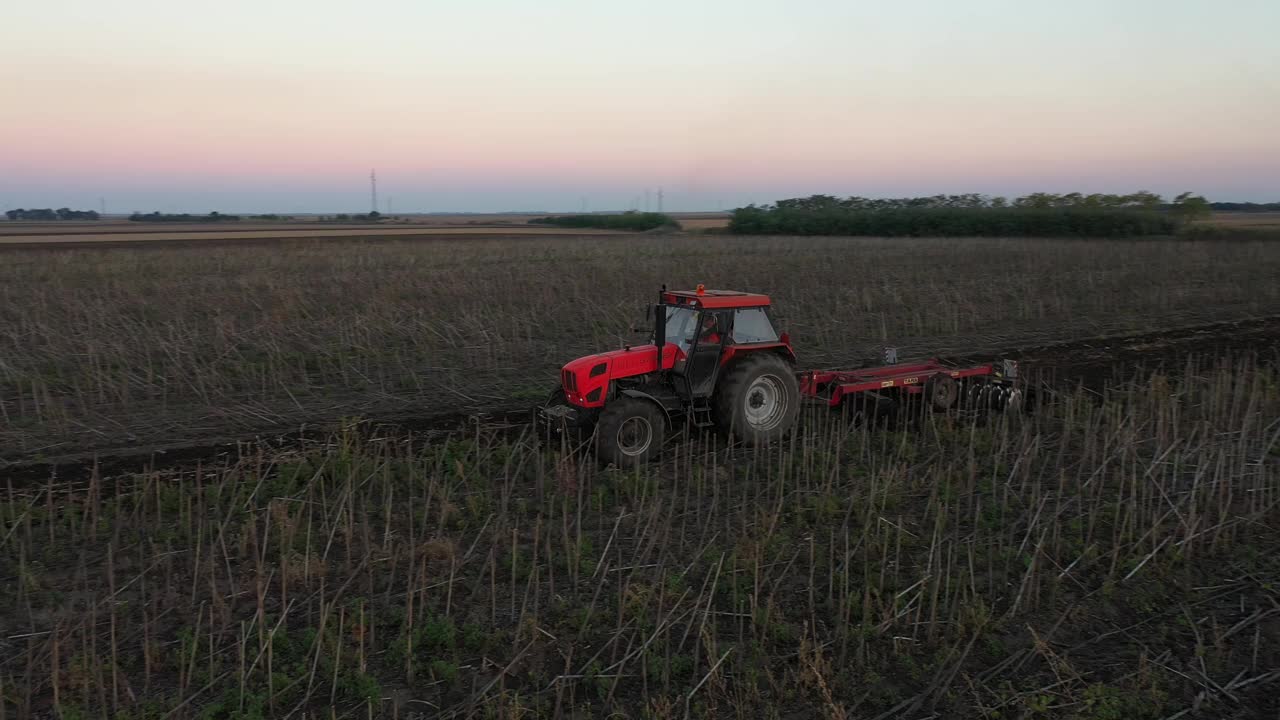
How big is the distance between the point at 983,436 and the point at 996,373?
5.61ft

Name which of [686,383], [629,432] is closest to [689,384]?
[686,383]

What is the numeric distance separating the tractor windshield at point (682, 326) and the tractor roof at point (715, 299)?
10 centimetres

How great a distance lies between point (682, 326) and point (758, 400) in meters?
1.18

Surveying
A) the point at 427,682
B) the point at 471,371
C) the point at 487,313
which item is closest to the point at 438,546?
the point at 427,682

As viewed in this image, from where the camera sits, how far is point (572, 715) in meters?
4.75

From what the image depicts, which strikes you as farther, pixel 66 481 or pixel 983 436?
pixel 983 436

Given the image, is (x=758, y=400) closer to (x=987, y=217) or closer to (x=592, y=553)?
(x=592, y=553)

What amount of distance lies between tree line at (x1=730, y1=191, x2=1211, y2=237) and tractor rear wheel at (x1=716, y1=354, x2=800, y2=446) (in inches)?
1898

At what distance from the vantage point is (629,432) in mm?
8594

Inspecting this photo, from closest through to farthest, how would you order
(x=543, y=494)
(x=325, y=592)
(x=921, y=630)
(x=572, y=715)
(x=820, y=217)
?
1. (x=572, y=715)
2. (x=921, y=630)
3. (x=325, y=592)
4. (x=543, y=494)
5. (x=820, y=217)

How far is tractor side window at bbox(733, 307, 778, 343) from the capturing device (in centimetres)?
938

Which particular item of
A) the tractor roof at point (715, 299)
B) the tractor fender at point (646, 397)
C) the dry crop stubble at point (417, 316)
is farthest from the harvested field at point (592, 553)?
the tractor roof at point (715, 299)

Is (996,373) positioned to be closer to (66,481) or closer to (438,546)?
(438,546)

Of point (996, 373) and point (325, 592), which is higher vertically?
point (996, 373)
